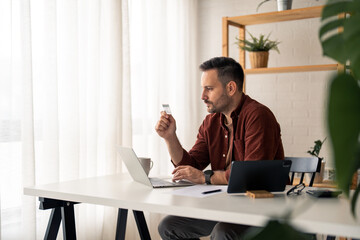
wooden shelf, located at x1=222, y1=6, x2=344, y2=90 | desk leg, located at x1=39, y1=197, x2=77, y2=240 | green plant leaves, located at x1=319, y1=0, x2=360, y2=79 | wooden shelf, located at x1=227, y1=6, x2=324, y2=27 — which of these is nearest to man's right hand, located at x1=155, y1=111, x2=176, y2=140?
desk leg, located at x1=39, y1=197, x2=77, y2=240

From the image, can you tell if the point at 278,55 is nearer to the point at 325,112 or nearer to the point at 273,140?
the point at 273,140

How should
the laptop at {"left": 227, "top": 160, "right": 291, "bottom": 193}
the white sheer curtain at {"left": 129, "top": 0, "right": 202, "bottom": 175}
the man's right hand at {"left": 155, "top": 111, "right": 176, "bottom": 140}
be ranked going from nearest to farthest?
the laptop at {"left": 227, "top": 160, "right": 291, "bottom": 193}, the man's right hand at {"left": 155, "top": 111, "right": 176, "bottom": 140}, the white sheer curtain at {"left": 129, "top": 0, "right": 202, "bottom": 175}

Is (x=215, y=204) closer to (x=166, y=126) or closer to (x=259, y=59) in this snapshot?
(x=166, y=126)

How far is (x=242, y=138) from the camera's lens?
7.69 ft

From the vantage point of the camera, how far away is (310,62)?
388 cm

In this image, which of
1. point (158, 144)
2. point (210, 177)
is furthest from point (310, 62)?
point (210, 177)

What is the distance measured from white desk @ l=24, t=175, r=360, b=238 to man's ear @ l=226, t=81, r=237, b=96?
2.63 ft

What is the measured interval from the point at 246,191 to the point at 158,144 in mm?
2126

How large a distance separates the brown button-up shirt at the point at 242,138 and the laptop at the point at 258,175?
293 mm

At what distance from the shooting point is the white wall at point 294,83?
3871 mm

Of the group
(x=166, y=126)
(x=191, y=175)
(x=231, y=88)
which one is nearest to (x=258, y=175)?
(x=191, y=175)

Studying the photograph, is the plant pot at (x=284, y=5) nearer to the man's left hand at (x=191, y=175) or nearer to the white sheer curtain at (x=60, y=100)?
the white sheer curtain at (x=60, y=100)

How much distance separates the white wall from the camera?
3871mm

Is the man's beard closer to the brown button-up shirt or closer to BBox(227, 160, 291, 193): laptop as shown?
the brown button-up shirt
